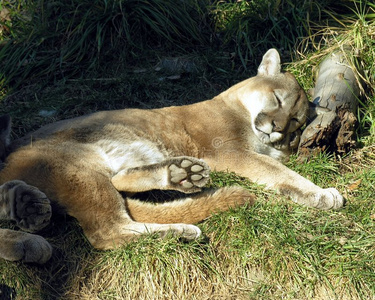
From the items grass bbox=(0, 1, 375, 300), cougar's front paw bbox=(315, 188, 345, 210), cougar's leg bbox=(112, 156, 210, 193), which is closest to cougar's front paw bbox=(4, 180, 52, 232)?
grass bbox=(0, 1, 375, 300)

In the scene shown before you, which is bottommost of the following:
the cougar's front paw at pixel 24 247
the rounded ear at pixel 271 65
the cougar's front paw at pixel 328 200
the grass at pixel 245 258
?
the grass at pixel 245 258

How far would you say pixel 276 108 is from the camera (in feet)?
15.4

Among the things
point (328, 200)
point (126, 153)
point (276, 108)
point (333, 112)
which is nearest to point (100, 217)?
point (126, 153)

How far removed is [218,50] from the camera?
6.27 meters

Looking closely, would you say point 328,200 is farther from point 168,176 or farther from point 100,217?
point 100,217

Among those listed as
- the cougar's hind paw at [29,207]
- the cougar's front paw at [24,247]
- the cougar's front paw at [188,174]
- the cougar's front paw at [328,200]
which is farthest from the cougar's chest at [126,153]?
the cougar's front paw at [328,200]

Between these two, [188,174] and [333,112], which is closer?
[188,174]

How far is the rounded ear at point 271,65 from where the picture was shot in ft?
16.2

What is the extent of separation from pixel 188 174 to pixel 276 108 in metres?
1.25

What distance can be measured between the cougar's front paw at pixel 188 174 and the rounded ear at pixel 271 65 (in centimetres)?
154

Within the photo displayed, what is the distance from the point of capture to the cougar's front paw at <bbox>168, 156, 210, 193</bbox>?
151 inches

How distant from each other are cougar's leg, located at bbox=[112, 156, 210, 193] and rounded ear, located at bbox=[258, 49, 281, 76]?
5.02 ft

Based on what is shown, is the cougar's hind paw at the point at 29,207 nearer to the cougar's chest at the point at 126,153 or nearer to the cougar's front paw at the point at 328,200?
the cougar's chest at the point at 126,153

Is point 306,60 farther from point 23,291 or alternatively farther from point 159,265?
point 23,291
